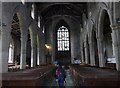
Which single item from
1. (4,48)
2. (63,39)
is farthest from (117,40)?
(63,39)

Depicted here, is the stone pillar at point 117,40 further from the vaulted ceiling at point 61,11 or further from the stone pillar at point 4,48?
the vaulted ceiling at point 61,11

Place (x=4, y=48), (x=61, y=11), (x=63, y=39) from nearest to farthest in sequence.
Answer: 1. (x=4, y=48)
2. (x=61, y=11)
3. (x=63, y=39)

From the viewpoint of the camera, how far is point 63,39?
114 ft

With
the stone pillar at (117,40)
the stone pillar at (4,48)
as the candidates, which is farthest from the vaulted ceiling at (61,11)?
the stone pillar at (4,48)

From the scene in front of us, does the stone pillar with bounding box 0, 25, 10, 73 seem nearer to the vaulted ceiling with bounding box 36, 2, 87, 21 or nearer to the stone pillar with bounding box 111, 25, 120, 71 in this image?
the stone pillar with bounding box 111, 25, 120, 71

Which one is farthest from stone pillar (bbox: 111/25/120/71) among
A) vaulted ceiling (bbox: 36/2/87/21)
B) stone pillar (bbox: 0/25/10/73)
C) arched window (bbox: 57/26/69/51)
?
arched window (bbox: 57/26/69/51)

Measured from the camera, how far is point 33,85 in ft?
21.1

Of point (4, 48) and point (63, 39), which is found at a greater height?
point (63, 39)

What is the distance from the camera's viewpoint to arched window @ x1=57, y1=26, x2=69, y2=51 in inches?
1359

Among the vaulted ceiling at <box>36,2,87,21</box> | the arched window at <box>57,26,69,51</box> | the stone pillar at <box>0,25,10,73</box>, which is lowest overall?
the stone pillar at <box>0,25,10,73</box>

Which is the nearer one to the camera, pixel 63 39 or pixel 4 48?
pixel 4 48

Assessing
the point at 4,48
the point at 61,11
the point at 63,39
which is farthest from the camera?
the point at 63,39

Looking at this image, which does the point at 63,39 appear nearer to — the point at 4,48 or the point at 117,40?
the point at 117,40

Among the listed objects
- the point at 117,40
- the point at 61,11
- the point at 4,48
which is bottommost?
the point at 4,48
